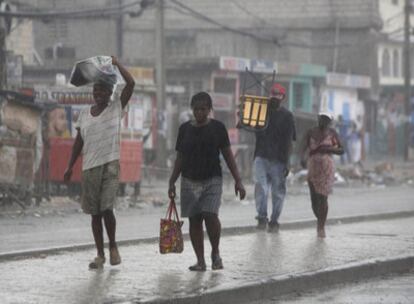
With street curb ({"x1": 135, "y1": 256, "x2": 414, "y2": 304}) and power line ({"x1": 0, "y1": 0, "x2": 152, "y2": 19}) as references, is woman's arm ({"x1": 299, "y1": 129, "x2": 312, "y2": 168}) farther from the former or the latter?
power line ({"x1": 0, "y1": 0, "x2": 152, "y2": 19})

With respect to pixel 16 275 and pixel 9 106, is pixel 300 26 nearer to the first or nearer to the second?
pixel 9 106

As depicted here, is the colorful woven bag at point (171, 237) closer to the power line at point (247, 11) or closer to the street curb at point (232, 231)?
the street curb at point (232, 231)

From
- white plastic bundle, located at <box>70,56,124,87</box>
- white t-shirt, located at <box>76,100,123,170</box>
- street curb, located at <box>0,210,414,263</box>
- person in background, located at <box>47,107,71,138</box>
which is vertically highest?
white plastic bundle, located at <box>70,56,124,87</box>

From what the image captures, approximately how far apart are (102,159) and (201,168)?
0.91 metres

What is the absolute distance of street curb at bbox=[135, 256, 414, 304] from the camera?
Answer: 30.9 feet

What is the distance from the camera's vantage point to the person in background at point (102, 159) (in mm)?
10789

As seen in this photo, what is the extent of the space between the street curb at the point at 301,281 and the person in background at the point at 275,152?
345cm

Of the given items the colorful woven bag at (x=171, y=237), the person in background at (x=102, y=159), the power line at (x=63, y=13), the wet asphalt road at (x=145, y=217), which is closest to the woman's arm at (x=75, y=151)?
the person in background at (x=102, y=159)

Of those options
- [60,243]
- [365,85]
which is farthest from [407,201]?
[365,85]

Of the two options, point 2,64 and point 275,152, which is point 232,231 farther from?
point 2,64

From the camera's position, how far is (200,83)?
39.5 m

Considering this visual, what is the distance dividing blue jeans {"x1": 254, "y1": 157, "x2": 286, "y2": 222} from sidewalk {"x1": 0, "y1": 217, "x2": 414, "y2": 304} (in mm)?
799

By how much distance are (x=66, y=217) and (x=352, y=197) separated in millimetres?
9222

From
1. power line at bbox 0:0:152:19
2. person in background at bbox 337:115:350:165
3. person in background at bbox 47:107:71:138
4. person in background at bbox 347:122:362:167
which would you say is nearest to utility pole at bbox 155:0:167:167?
power line at bbox 0:0:152:19
